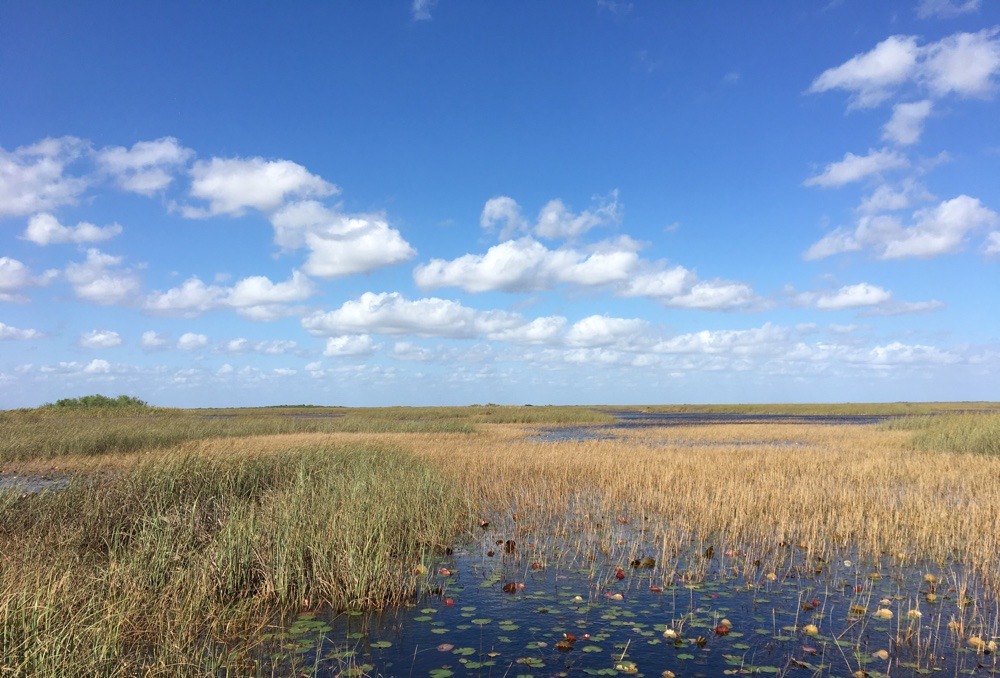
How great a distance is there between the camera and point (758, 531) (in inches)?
499

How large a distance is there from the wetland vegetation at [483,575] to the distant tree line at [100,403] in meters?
54.7

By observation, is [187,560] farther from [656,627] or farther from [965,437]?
[965,437]

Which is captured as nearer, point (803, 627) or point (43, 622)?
point (43, 622)

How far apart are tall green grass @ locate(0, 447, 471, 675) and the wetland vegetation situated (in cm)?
5

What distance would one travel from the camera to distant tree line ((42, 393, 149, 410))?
60.4 metres

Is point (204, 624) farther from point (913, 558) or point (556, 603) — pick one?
point (913, 558)

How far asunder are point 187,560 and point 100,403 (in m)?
68.1

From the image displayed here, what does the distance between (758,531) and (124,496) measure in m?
12.9

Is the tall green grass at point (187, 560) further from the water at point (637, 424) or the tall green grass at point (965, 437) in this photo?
the tall green grass at point (965, 437)

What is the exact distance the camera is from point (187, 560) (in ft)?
29.2

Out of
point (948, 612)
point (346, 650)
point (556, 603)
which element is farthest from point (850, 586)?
point (346, 650)

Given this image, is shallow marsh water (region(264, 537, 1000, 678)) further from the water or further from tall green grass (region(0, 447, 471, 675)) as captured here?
the water

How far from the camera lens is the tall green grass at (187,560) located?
19.3ft

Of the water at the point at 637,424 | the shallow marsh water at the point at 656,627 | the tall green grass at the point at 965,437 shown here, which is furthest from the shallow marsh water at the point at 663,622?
the water at the point at 637,424
